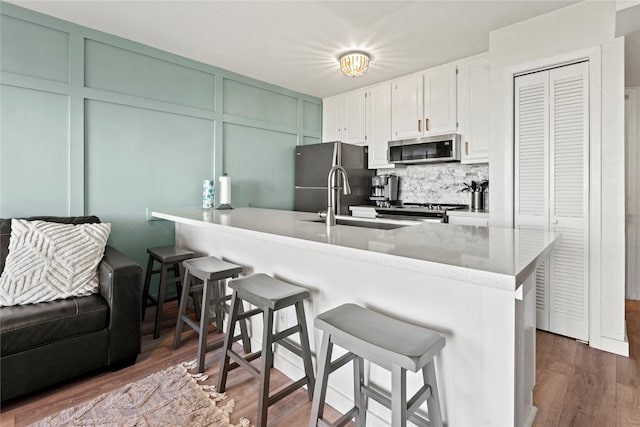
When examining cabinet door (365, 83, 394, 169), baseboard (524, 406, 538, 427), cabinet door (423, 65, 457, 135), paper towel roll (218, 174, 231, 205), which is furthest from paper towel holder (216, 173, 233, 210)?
baseboard (524, 406, 538, 427)

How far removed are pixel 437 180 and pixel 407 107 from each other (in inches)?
37.8

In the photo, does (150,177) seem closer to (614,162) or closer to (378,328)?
(378,328)

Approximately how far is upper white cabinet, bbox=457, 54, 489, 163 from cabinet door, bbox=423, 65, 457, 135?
74 mm

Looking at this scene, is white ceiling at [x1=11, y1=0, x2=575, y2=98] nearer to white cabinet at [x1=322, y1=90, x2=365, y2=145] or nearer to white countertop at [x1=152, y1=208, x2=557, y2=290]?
white cabinet at [x1=322, y1=90, x2=365, y2=145]

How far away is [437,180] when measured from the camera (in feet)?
12.9

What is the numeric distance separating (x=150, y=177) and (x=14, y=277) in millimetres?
1496

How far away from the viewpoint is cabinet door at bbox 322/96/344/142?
4.65 meters

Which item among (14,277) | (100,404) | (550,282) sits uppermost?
(14,277)

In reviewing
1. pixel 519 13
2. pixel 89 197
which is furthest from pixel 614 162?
pixel 89 197

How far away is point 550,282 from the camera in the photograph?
2.52 m

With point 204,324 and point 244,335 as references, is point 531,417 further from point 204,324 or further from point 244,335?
point 204,324

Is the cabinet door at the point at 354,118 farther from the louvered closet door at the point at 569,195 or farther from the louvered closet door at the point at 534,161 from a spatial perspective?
the louvered closet door at the point at 569,195

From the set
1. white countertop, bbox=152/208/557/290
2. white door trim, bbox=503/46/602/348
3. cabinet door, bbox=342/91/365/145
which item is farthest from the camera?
cabinet door, bbox=342/91/365/145

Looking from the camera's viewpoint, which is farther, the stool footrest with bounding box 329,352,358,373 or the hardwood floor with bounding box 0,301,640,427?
the hardwood floor with bounding box 0,301,640,427
